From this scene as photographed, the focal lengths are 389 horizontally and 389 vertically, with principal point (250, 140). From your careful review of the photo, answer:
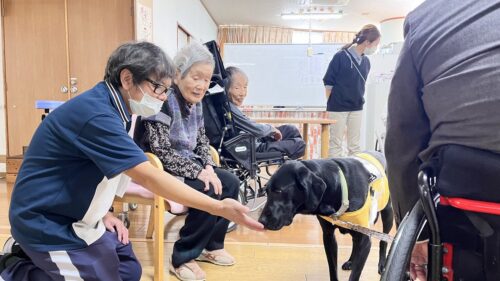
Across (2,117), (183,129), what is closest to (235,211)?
(183,129)

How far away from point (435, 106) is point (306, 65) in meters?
4.81

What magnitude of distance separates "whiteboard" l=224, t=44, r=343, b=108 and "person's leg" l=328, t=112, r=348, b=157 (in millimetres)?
1300

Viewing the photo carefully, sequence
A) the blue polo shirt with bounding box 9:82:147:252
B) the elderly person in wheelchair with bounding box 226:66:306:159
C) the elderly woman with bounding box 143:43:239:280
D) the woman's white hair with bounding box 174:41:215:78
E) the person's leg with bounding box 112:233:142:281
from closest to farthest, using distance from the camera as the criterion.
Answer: the blue polo shirt with bounding box 9:82:147:252 < the person's leg with bounding box 112:233:142:281 < the elderly woman with bounding box 143:43:239:280 < the woman's white hair with bounding box 174:41:215:78 < the elderly person in wheelchair with bounding box 226:66:306:159

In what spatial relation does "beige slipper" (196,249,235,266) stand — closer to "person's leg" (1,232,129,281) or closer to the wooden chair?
the wooden chair

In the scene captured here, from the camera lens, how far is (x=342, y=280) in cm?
183

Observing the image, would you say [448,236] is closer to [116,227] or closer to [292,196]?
[292,196]

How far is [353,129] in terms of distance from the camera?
405 centimetres

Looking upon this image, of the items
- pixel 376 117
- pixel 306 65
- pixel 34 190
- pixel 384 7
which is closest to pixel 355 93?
pixel 376 117

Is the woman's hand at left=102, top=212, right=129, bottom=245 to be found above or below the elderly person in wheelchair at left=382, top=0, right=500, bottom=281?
below

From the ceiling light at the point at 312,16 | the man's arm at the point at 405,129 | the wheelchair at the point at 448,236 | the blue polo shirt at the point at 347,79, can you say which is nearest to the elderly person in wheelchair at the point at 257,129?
the blue polo shirt at the point at 347,79

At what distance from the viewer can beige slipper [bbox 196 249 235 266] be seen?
198cm

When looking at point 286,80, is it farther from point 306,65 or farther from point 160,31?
point 160,31

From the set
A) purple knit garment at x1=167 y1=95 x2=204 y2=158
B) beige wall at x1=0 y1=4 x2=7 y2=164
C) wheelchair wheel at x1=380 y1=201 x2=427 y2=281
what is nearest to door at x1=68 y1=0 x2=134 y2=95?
beige wall at x1=0 y1=4 x2=7 y2=164

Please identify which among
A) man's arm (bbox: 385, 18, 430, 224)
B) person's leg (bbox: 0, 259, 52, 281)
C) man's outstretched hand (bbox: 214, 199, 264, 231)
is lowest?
person's leg (bbox: 0, 259, 52, 281)
